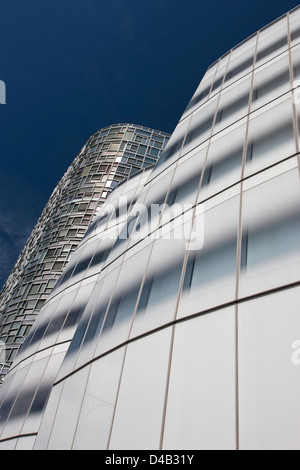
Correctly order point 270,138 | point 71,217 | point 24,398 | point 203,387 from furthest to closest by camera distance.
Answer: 1. point 71,217
2. point 24,398
3. point 270,138
4. point 203,387

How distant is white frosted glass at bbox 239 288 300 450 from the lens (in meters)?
4.45

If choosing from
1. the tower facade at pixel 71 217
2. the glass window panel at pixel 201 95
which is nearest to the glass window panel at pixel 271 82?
the glass window panel at pixel 201 95

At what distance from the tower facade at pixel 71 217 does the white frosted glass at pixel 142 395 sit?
21675 mm

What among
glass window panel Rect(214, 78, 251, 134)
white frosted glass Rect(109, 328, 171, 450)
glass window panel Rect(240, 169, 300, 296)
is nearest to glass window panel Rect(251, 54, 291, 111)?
glass window panel Rect(214, 78, 251, 134)

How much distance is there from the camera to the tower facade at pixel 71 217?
2881 cm

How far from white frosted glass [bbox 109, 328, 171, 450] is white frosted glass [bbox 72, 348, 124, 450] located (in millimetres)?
259

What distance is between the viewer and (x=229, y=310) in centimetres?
616

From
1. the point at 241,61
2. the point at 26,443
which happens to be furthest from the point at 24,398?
the point at 241,61

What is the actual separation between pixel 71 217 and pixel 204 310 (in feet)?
101

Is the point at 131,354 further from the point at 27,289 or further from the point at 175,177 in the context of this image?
the point at 27,289

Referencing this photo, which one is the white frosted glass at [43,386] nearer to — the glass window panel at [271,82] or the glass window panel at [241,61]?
the glass window panel at [271,82]

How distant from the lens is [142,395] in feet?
20.7

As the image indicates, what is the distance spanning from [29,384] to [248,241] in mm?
14173

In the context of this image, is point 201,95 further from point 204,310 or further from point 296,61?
point 204,310
